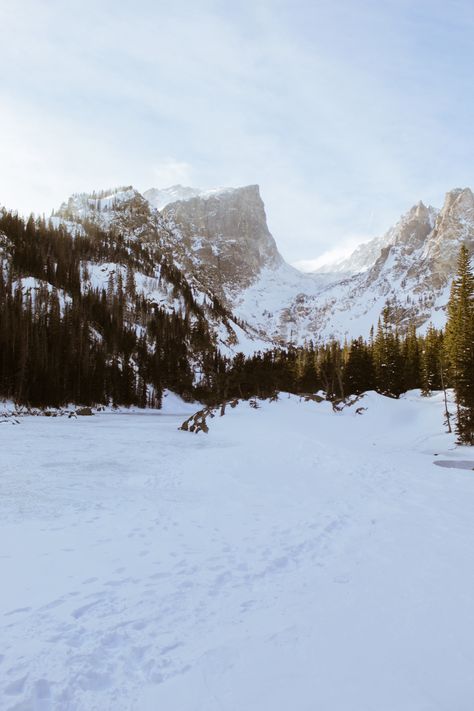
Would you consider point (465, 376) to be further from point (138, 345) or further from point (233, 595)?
point (138, 345)

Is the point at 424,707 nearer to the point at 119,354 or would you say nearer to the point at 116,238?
the point at 119,354

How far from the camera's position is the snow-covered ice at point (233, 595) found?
12.9ft

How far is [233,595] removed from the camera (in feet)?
19.8

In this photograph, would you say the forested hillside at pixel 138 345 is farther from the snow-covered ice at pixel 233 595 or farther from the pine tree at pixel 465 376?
the snow-covered ice at pixel 233 595

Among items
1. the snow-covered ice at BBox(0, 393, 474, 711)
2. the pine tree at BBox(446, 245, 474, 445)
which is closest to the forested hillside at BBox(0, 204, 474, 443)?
the pine tree at BBox(446, 245, 474, 445)

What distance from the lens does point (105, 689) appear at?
385 cm

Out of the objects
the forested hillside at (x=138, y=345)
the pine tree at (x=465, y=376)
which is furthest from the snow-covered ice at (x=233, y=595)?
the forested hillside at (x=138, y=345)

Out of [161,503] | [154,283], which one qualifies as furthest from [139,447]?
[154,283]

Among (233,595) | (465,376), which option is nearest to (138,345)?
(465,376)

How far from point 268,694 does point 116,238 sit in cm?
18505

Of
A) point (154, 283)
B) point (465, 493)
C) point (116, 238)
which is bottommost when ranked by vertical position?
point (465, 493)

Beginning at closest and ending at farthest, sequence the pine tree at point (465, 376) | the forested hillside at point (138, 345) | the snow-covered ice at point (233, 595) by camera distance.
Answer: the snow-covered ice at point (233, 595) → the pine tree at point (465, 376) → the forested hillside at point (138, 345)

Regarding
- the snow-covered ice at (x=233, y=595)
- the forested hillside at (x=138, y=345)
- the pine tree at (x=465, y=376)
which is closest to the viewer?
the snow-covered ice at (x=233, y=595)

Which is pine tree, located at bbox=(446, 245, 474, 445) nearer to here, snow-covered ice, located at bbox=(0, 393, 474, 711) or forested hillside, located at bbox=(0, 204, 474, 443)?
forested hillside, located at bbox=(0, 204, 474, 443)
